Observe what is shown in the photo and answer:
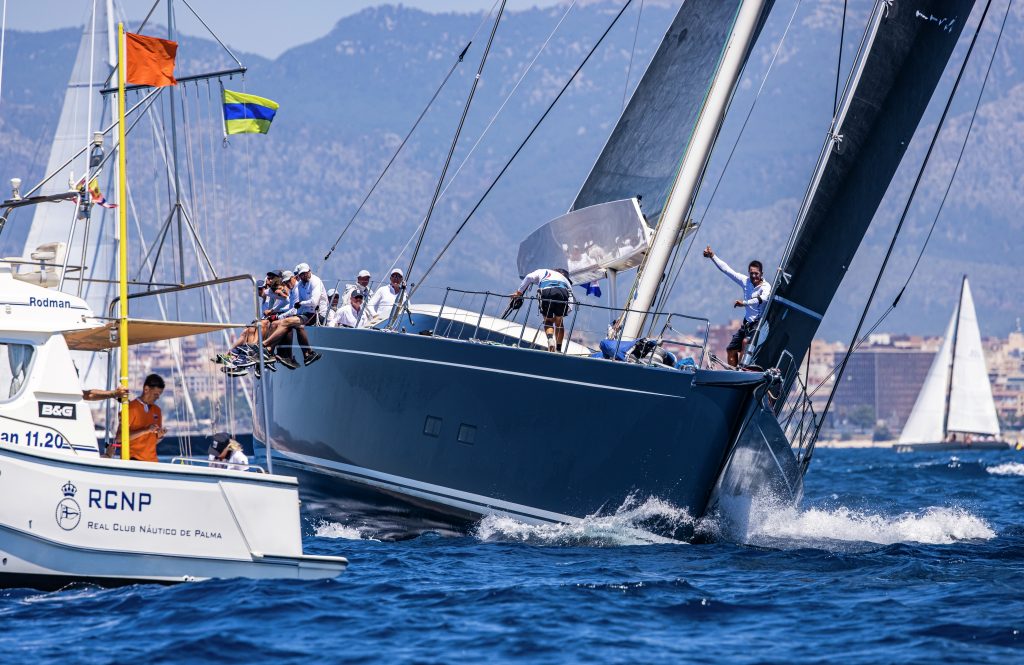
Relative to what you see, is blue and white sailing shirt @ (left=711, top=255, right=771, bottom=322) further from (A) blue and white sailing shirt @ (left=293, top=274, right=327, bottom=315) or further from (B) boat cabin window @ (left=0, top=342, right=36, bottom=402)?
(B) boat cabin window @ (left=0, top=342, right=36, bottom=402)

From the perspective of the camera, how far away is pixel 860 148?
50.1ft

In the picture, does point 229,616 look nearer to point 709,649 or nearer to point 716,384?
point 709,649

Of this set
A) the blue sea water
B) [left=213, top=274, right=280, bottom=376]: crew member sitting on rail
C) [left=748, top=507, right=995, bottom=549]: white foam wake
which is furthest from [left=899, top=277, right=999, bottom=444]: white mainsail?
the blue sea water

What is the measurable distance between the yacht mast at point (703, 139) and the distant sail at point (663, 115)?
19cm

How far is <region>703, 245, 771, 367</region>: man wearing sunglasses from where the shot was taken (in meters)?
15.5

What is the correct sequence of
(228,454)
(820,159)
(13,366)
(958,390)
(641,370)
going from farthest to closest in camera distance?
(958,390), (820,159), (641,370), (228,454), (13,366)

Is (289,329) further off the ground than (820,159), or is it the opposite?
(820,159)

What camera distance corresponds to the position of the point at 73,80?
40.0 metres

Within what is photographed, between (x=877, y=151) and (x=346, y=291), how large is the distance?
6866mm

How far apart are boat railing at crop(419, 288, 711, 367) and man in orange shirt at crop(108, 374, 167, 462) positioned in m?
3.79

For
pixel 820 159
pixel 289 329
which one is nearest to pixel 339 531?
pixel 289 329

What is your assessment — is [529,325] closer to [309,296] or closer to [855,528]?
[309,296]

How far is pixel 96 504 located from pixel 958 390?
243 feet

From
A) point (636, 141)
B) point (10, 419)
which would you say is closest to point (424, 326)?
point (636, 141)
